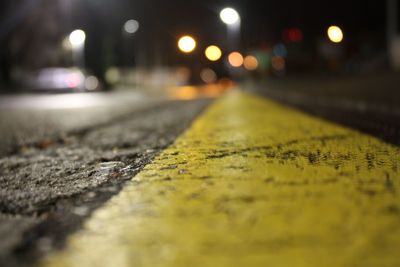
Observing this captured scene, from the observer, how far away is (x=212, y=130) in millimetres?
6344

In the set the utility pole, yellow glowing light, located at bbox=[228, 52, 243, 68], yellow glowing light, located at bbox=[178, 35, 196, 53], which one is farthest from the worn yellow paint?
yellow glowing light, located at bbox=[228, 52, 243, 68]

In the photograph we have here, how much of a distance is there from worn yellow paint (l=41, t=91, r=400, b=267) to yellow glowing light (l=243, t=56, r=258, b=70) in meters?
28.6

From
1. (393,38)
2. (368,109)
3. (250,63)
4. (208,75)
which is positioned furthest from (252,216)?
(208,75)

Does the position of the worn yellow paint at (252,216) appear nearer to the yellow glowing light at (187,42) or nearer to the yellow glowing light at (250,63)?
the yellow glowing light at (187,42)

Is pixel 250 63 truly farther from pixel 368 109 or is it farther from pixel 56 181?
pixel 56 181

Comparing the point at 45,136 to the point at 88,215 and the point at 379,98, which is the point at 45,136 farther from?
the point at 379,98

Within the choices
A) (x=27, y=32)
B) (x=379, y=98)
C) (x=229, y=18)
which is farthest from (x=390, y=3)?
(x=27, y=32)

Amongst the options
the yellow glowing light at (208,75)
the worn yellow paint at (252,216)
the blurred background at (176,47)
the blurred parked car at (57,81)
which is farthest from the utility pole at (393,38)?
the yellow glowing light at (208,75)

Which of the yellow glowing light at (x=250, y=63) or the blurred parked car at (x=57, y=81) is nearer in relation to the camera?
the blurred parked car at (x=57, y=81)

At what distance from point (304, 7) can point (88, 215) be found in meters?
20.5

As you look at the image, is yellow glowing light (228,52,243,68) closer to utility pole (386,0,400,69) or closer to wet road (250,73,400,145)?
utility pole (386,0,400,69)

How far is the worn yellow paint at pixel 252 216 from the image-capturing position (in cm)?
184

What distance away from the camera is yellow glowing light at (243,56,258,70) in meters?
32.0

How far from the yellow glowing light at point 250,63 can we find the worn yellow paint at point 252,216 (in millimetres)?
28581
